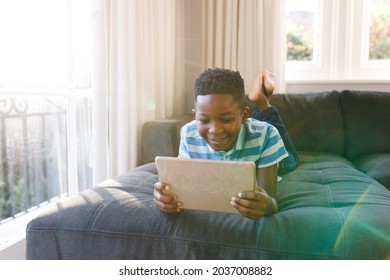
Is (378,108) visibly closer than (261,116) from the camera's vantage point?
No

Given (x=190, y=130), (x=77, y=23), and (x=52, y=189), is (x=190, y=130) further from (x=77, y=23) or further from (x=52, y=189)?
(x=52, y=189)

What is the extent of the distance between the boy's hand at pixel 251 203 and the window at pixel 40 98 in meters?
1.15

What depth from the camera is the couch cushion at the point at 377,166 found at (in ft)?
5.09

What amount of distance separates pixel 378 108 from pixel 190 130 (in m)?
1.33

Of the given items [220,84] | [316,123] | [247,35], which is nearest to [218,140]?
[220,84]

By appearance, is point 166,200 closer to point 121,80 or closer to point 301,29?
point 121,80

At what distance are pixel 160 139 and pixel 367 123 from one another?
1144 millimetres

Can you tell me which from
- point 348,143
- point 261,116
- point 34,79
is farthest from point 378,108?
point 34,79

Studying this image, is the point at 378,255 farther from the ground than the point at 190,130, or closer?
closer

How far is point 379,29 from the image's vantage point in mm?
2520

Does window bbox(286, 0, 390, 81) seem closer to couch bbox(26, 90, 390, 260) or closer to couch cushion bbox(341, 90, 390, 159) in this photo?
couch cushion bbox(341, 90, 390, 159)

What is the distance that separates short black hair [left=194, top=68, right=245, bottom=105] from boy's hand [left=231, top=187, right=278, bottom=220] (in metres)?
0.28

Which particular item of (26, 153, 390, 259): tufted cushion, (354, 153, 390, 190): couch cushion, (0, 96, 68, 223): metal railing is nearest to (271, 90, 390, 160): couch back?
(354, 153, 390, 190): couch cushion

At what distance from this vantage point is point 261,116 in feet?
5.30
